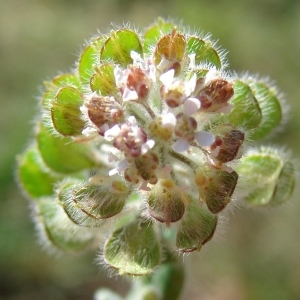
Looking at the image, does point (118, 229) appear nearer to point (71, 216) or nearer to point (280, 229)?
point (71, 216)

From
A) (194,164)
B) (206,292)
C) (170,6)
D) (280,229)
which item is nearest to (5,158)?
(206,292)

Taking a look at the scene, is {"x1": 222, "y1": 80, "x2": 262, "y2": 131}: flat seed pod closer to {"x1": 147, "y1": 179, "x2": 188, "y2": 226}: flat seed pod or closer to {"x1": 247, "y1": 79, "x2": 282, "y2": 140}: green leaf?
Answer: {"x1": 247, "y1": 79, "x2": 282, "y2": 140}: green leaf

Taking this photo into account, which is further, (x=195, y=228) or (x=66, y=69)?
(x=66, y=69)

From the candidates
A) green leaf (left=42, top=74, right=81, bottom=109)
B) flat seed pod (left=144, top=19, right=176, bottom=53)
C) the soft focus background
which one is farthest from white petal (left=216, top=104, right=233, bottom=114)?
the soft focus background

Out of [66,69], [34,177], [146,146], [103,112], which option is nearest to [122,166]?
[146,146]

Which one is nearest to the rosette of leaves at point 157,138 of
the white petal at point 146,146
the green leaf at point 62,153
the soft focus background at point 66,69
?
the white petal at point 146,146

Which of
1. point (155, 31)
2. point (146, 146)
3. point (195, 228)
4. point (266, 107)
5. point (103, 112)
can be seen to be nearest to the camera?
point (146, 146)

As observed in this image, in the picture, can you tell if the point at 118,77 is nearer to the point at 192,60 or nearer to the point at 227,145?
the point at 192,60
